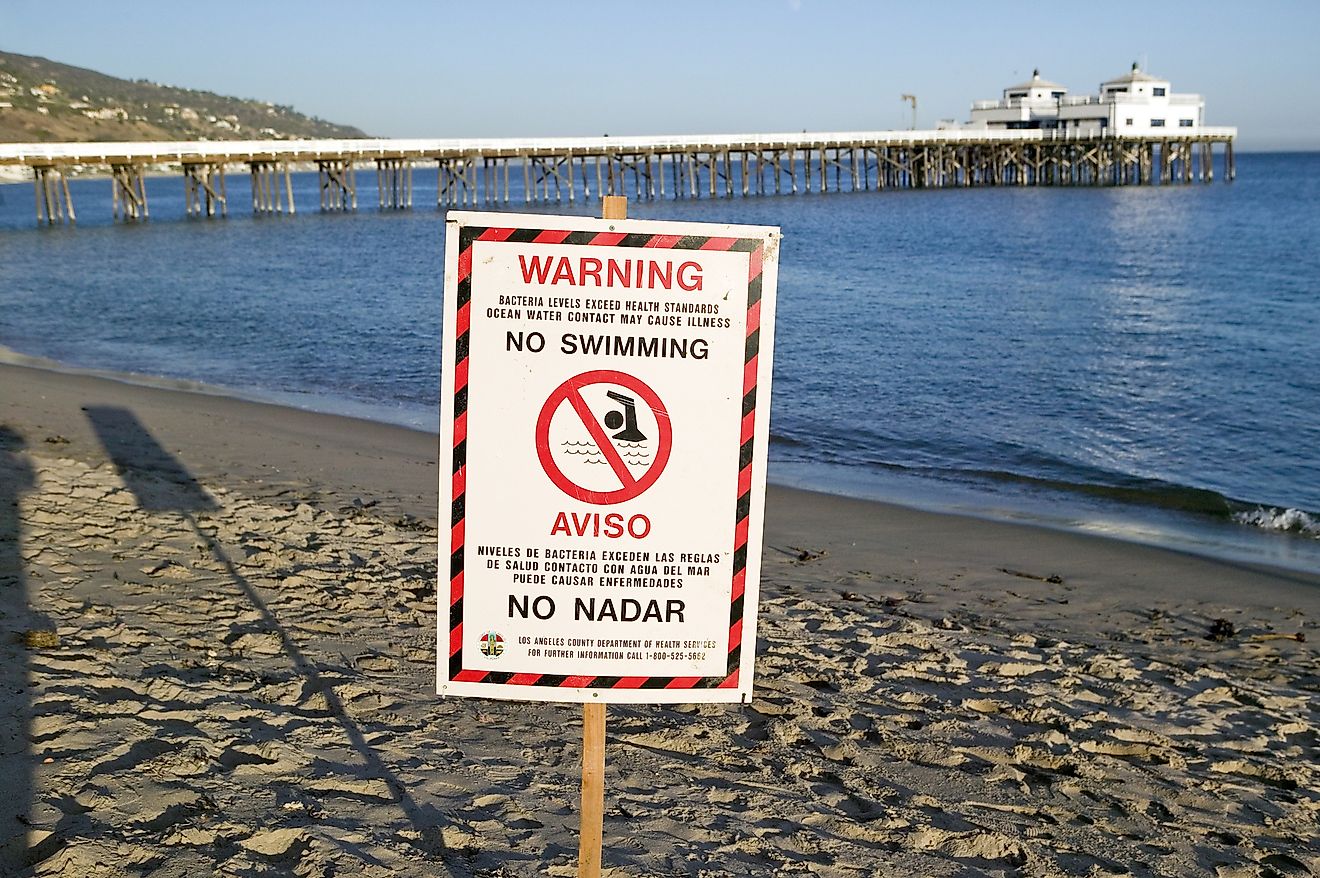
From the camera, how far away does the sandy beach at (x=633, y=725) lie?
369 centimetres

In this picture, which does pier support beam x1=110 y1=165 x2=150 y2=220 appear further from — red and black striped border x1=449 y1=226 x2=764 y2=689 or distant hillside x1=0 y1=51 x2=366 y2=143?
distant hillside x1=0 y1=51 x2=366 y2=143

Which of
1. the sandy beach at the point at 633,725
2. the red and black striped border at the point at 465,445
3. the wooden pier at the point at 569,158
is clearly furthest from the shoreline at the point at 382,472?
the wooden pier at the point at 569,158

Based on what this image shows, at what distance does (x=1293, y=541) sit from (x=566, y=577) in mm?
9083

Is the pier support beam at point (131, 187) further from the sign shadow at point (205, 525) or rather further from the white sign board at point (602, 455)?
the white sign board at point (602, 455)

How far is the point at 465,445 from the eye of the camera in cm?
271

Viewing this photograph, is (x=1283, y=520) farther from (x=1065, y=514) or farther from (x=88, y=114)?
(x=88, y=114)

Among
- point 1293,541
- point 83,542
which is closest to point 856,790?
point 83,542

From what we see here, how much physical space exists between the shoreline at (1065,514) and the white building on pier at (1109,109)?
6163cm

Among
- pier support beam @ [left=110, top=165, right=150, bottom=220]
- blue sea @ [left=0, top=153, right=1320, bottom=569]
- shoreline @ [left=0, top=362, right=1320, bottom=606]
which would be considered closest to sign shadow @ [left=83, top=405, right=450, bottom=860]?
shoreline @ [left=0, top=362, right=1320, bottom=606]

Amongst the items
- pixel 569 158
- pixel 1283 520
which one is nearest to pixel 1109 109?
pixel 569 158

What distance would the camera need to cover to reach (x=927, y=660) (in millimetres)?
Result: 5730

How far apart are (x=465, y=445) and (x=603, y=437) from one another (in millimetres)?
335

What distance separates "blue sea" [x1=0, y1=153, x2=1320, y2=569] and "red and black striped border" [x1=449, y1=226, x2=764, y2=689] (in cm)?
A: 774

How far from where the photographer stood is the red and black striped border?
262 cm
